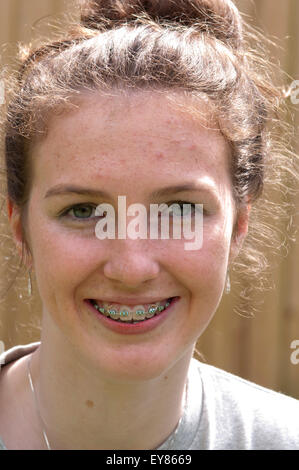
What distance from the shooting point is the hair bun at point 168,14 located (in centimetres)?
204

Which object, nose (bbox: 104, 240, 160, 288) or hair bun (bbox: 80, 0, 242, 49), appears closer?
nose (bbox: 104, 240, 160, 288)

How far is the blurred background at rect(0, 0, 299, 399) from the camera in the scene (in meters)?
3.54

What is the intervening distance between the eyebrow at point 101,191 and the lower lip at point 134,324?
270mm

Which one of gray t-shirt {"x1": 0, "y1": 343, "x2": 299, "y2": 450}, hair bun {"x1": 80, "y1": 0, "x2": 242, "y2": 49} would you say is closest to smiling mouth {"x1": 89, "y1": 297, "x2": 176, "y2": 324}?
gray t-shirt {"x1": 0, "y1": 343, "x2": 299, "y2": 450}

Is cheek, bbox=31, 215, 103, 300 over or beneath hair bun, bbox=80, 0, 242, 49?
beneath

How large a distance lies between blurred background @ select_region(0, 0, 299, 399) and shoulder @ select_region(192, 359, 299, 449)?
1391 millimetres

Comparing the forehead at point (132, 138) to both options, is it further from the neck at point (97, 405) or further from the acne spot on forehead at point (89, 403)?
the acne spot on forehead at point (89, 403)

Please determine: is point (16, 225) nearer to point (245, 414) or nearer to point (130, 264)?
point (130, 264)

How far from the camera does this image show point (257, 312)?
3.68 m

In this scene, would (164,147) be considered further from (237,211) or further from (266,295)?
(266,295)

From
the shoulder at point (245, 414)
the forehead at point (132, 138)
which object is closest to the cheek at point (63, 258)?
the forehead at point (132, 138)

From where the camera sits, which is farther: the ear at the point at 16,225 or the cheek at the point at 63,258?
the ear at the point at 16,225

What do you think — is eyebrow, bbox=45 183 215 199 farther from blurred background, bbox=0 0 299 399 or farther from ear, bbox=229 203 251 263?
blurred background, bbox=0 0 299 399

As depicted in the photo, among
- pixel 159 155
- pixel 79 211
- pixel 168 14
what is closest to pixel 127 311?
pixel 79 211
